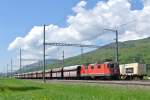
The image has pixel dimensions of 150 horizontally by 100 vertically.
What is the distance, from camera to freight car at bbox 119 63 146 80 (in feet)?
303

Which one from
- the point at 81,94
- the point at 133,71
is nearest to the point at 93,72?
the point at 133,71

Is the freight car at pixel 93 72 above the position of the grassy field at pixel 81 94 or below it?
above

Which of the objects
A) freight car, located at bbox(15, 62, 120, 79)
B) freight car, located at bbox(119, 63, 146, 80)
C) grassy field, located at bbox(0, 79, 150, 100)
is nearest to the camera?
grassy field, located at bbox(0, 79, 150, 100)

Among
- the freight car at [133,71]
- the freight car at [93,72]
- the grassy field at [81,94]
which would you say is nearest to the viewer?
the grassy field at [81,94]

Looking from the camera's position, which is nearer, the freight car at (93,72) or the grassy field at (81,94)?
the grassy field at (81,94)

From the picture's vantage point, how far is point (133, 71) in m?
95.2

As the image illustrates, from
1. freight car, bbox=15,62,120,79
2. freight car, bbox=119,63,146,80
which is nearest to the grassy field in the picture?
freight car, bbox=15,62,120,79

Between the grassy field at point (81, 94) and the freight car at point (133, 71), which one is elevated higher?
the freight car at point (133, 71)

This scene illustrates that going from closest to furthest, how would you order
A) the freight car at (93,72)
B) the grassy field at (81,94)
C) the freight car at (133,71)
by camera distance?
the grassy field at (81,94)
the freight car at (93,72)
the freight car at (133,71)

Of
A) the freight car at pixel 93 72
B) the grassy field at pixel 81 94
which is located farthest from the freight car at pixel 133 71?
the grassy field at pixel 81 94

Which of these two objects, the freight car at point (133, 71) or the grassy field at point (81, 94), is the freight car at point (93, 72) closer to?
the freight car at point (133, 71)

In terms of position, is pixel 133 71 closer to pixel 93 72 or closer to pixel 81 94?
pixel 93 72

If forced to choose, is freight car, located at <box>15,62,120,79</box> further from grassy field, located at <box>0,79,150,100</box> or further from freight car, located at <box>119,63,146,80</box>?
grassy field, located at <box>0,79,150,100</box>

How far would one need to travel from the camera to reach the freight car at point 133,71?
92500 millimetres
